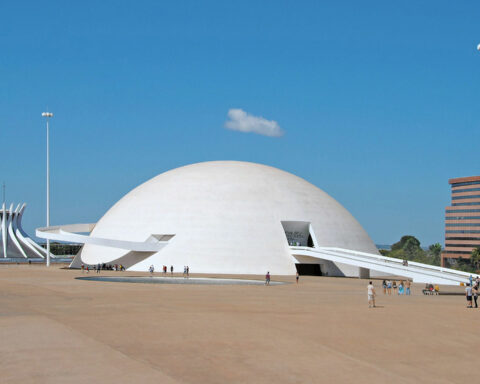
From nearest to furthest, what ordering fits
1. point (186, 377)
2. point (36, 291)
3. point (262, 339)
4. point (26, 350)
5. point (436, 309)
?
point (186, 377) → point (26, 350) → point (262, 339) → point (436, 309) → point (36, 291)

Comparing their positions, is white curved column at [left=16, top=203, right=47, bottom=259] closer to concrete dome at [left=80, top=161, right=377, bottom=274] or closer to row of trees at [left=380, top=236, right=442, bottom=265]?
concrete dome at [left=80, top=161, right=377, bottom=274]

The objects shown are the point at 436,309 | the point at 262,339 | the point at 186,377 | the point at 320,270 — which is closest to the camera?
the point at 186,377

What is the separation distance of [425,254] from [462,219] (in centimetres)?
988

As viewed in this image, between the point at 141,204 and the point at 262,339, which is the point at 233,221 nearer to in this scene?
the point at 141,204

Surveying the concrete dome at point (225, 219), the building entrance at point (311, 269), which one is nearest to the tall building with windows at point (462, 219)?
the concrete dome at point (225, 219)

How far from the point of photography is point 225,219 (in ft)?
201

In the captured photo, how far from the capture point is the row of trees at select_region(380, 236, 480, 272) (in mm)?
103050

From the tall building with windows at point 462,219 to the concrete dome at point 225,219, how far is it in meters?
66.3

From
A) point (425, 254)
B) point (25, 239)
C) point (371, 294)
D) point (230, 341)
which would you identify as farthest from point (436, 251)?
point (230, 341)

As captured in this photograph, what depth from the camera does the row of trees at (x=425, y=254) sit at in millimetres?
103050

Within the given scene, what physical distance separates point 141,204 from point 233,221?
9.70 meters

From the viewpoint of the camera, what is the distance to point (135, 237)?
202 feet

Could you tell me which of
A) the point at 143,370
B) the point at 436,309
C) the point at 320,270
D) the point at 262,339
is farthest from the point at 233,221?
the point at 143,370

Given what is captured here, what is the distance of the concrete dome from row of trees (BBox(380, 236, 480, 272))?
36.4 metres
